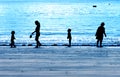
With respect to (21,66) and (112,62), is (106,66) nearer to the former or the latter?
(112,62)

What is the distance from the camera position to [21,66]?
12.8 meters

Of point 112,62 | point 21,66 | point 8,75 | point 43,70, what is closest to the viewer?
point 8,75

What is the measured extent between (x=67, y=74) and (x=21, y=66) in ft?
7.18

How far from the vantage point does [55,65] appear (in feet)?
42.7

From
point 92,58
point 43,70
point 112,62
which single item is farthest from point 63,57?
point 43,70

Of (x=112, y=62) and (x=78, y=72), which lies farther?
(x=112, y=62)

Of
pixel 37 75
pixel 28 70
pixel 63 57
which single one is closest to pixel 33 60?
pixel 63 57

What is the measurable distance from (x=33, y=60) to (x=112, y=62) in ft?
9.31

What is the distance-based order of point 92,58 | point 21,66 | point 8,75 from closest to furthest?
point 8,75, point 21,66, point 92,58

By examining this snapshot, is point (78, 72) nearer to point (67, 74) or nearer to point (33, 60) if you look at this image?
point (67, 74)

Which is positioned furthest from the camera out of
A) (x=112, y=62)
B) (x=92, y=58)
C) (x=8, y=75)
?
(x=92, y=58)

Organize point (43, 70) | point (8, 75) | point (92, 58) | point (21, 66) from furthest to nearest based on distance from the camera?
point (92, 58), point (21, 66), point (43, 70), point (8, 75)

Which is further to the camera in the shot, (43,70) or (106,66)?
(106,66)

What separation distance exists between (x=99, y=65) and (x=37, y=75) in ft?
9.34
